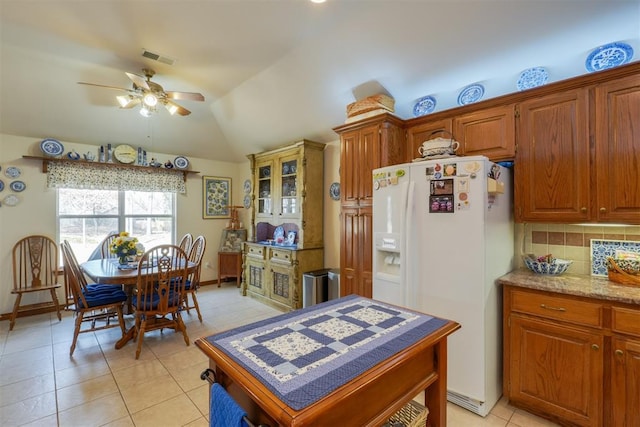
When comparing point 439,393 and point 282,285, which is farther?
point 282,285

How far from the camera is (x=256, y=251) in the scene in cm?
452

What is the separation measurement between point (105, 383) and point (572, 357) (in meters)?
3.34

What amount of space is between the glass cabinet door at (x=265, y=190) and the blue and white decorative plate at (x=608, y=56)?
12.3 feet

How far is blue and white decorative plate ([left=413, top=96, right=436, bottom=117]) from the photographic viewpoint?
2.78 m

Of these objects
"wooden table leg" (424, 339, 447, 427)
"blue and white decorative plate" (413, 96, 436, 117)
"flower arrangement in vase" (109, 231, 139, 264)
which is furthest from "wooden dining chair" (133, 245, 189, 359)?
"blue and white decorative plate" (413, 96, 436, 117)

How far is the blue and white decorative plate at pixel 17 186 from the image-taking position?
3660 mm

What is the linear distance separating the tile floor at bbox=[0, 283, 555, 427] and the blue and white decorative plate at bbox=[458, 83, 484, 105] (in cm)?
242

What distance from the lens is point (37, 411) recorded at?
6.42 ft

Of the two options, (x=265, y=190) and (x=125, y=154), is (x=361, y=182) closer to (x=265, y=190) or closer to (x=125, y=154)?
(x=265, y=190)

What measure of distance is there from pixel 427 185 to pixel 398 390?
1.42 meters

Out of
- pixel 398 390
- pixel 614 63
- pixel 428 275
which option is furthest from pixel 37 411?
pixel 614 63

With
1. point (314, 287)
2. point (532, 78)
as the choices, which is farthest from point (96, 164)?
point (532, 78)

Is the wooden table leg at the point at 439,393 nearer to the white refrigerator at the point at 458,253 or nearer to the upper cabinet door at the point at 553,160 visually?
the white refrigerator at the point at 458,253

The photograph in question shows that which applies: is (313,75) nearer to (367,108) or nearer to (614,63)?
(367,108)
